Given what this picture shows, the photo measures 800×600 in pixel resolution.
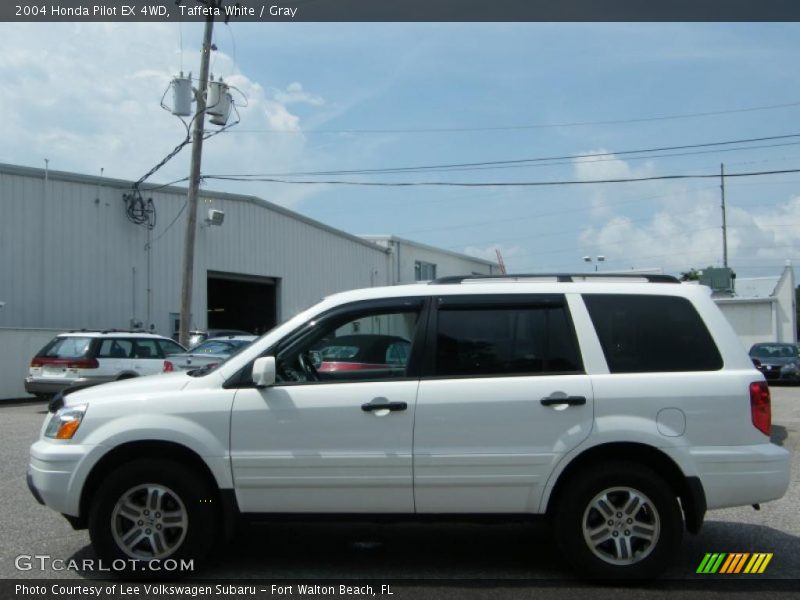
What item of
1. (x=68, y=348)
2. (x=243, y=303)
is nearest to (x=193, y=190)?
(x=68, y=348)

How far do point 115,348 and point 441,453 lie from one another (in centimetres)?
1322

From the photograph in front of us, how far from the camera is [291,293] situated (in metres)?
32.8

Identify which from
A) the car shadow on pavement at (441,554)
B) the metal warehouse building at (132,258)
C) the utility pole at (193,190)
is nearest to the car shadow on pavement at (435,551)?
the car shadow on pavement at (441,554)

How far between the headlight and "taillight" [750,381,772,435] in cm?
431

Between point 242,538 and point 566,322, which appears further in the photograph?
point 242,538

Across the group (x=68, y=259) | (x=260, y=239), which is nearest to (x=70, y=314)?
(x=68, y=259)

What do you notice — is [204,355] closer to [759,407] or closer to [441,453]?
[441,453]

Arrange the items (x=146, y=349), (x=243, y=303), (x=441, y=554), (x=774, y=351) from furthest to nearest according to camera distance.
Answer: (x=243, y=303), (x=774, y=351), (x=146, y=349), (x=441, y=554)

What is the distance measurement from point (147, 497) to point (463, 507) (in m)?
2.02

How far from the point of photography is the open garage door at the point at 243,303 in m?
32.6

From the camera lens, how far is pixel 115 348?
54.9ft

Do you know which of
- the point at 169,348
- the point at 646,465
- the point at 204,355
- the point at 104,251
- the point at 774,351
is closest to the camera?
the point at 646,465

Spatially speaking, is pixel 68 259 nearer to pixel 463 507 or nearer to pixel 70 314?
pixel 70 314

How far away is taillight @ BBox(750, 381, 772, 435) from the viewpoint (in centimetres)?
511
